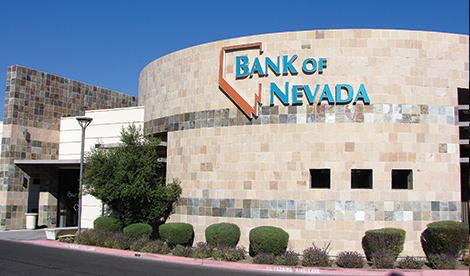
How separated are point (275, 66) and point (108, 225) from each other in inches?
431

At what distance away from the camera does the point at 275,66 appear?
2203 cm

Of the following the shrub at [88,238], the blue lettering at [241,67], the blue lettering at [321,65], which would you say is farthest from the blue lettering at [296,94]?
the shrub at [88,238]

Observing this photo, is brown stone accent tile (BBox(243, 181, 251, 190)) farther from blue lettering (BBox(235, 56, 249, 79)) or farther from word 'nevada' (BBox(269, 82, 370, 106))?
blue lettering (BBox(235, 56, 249, 79))

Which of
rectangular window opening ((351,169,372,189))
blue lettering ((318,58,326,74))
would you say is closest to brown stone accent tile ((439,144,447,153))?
rectangular window opening ((351,169,372,189))

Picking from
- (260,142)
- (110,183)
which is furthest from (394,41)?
(110,183)

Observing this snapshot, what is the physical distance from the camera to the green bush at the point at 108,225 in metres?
24.0

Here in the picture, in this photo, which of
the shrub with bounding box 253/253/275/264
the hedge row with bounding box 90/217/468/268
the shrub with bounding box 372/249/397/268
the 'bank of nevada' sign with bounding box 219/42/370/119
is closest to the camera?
the shrub with bounding box 372/249/397/268

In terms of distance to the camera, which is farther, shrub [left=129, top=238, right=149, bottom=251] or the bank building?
shrub [left=129, top=238, right=149, bottom=251]

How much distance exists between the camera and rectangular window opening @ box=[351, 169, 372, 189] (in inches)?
813

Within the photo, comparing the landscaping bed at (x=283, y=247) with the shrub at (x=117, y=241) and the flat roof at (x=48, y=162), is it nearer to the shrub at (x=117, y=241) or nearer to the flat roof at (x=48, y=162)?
the shrub at (x=117, y=241)

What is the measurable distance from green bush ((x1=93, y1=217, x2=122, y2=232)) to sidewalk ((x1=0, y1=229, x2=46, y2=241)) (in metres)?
3.83

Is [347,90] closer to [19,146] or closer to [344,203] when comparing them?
[344,203]

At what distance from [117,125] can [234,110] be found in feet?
32.8

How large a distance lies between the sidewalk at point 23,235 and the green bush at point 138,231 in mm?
6259
